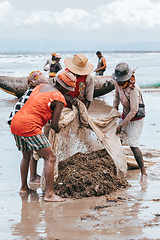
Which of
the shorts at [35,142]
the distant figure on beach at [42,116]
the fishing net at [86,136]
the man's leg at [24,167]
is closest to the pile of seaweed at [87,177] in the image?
the fishing net at [86,136]

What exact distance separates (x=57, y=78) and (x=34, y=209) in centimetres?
147

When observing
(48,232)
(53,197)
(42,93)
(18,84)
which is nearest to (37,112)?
(42,93)

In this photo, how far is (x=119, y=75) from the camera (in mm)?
4637

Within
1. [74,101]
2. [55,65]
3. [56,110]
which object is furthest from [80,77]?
[55,65]

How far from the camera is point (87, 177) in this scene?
14.6 feet

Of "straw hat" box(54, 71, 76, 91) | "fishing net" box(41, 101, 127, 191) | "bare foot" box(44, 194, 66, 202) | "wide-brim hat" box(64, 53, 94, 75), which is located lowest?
"bare foot" box(44, 194, 66, 202)

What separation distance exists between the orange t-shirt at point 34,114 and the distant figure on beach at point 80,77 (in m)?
0.92

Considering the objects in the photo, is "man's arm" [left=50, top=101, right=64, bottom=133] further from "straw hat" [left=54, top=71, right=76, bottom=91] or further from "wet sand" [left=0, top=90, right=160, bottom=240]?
"wet sand" [left=0, top=90, right=160, bottom=240]

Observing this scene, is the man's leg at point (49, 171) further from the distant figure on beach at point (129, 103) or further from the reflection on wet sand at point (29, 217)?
the distant figure on beach at point (129, 103)

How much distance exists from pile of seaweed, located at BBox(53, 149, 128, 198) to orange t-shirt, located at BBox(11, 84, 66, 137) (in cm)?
81

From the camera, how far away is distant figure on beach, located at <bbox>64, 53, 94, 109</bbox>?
495 centimetres

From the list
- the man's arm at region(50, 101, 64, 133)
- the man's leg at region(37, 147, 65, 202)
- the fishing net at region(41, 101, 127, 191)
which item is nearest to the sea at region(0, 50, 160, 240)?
the man's leg at region(37, 147, 65, 202)

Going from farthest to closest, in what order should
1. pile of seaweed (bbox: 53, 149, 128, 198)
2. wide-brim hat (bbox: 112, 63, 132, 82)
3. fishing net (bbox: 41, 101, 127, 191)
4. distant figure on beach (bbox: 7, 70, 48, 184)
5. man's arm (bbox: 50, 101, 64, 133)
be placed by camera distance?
fishing net (bbox: 41, 101, 127, 191), wide-brim hat (bbox: 112, 63, 132, 82), distant figure on beach (bbox: 7, 70, 48, 184), pile of seaweed (bbox: 53, 149, 128, 198), man's arm (bbox: 50, 101, 64, 133)

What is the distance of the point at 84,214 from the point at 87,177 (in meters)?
0.76
